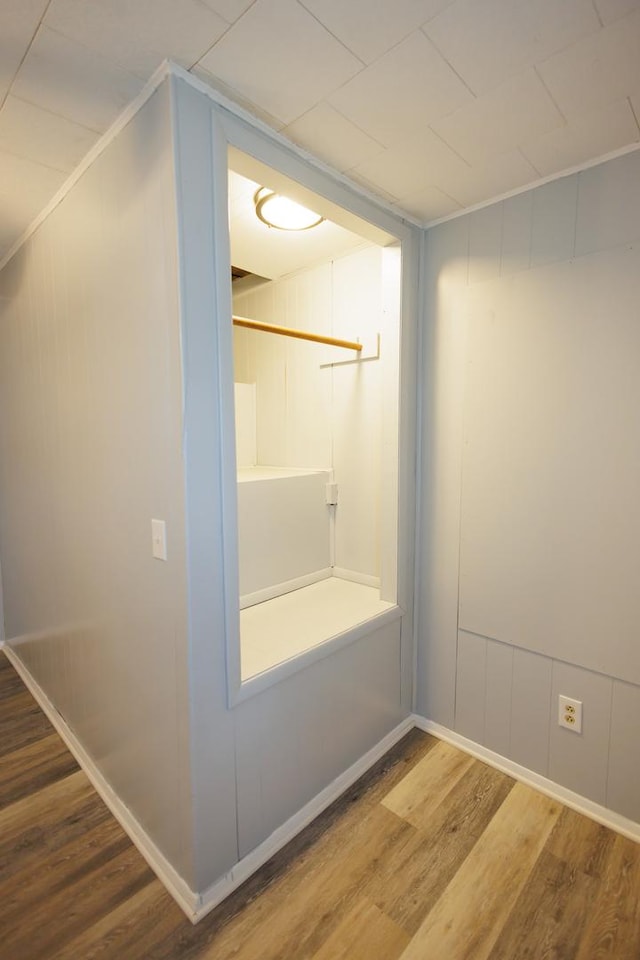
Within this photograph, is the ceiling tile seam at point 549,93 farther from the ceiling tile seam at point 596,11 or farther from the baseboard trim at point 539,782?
the baseboard trim at point 539,782

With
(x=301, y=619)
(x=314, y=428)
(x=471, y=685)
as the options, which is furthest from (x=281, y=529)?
(x=471, y=685)

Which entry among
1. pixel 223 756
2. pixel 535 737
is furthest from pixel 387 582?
pixel 223 756

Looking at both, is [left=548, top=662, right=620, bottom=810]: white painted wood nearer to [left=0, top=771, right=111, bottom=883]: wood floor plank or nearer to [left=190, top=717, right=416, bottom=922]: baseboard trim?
[left=190, top=717, right=416, bottom=922]: baseboard trim

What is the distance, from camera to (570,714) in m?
1.65

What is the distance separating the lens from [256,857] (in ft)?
4.69

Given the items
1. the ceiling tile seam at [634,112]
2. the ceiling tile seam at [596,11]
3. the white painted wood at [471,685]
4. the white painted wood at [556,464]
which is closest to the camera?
the ceiling tile seam at [596,11]

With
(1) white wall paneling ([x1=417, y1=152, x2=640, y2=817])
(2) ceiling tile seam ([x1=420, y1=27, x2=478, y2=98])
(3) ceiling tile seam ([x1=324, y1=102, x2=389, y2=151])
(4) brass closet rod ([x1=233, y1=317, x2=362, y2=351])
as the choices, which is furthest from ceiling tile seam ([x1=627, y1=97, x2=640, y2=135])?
(4) brass closet rod ([x1=233, y1=317, x2=362, y2=351])

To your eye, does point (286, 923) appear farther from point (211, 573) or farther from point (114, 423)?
point (114, 423)

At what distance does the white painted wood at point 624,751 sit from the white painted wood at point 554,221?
4.99 feet

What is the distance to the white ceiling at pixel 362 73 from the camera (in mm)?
963

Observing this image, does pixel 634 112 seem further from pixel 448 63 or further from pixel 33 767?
pixel 33 767

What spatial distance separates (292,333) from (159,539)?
3.41 ft

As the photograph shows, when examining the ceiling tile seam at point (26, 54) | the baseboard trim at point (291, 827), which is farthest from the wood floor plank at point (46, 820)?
the ceiling tile seam at point (26, 54)

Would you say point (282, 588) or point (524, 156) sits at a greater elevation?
point (524, 156)
